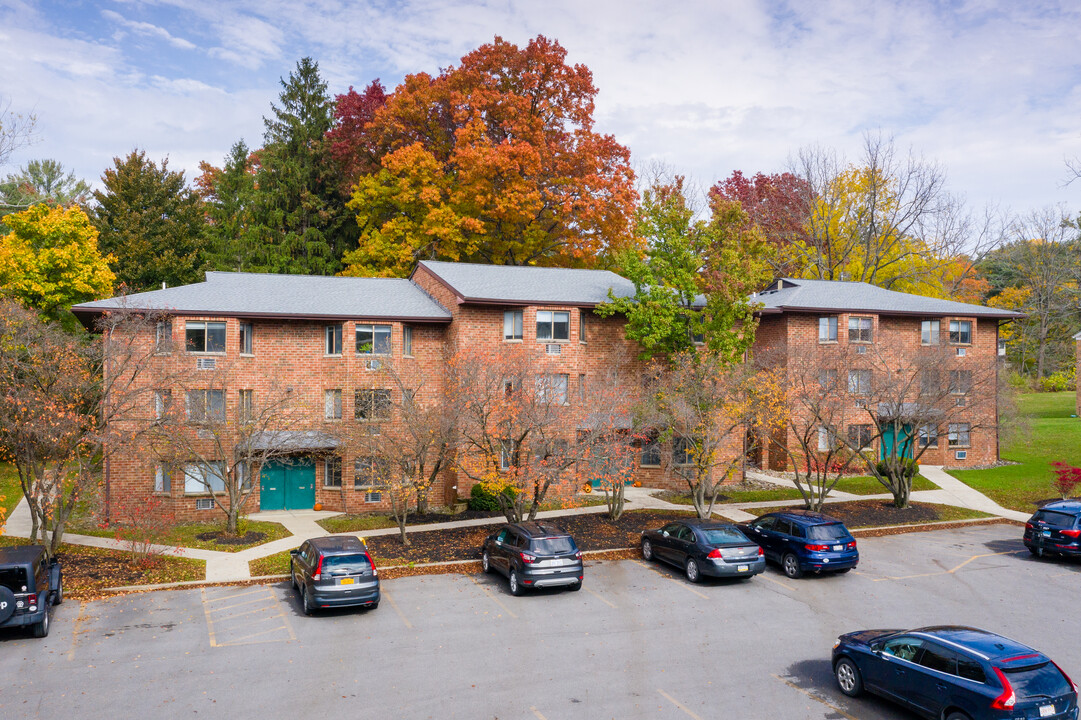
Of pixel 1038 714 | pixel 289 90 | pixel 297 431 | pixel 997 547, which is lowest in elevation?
pixel 997 547

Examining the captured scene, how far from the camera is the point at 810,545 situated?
19.4 meters

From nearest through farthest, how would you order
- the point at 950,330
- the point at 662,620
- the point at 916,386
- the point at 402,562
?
the point at 662,620 → the point at 402,562 → the point at 916,386 → the point at 950,330

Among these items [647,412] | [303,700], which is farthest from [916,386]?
[303,700]

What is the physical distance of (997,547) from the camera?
23484mm

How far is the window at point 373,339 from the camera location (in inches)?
1158

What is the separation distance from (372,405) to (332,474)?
5.85 meters

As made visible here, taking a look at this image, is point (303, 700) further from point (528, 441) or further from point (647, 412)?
point (647, 412)

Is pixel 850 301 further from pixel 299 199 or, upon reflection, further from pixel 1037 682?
pixel 299 199

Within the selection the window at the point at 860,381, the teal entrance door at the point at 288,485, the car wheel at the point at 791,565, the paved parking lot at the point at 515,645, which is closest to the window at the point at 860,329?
the window at the point at 860,381

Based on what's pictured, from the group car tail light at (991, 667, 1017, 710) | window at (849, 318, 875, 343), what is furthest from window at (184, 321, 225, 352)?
window at (849, 318, 875, 343)

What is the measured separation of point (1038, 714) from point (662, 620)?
25.3 ft

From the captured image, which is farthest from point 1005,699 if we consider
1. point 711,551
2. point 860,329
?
point 860,329

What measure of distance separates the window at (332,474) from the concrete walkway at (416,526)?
4.01 ft

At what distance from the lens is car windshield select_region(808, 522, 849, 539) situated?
64.2ft
